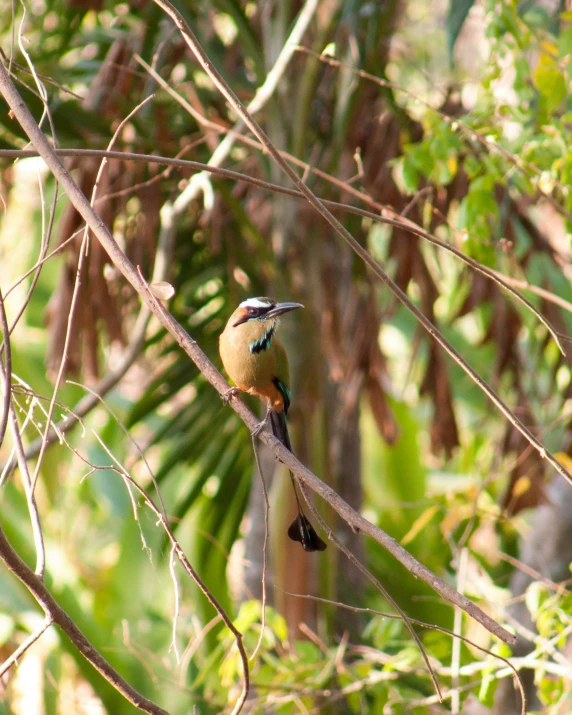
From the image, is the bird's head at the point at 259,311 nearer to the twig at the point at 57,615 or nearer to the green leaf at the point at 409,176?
the green leaf at the point at 409,176

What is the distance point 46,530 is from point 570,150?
5.01 meters

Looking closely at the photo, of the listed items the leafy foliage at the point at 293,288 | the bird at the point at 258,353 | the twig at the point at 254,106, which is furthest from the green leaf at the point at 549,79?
the bird at the point at 258,353

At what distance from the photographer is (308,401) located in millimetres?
3658

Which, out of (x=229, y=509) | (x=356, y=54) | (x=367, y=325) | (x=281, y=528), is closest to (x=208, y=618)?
(x=229, y=509)

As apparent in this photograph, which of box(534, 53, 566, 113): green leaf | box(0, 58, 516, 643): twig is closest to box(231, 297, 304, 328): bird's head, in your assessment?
box(534, 53, 566, 113): green leaf

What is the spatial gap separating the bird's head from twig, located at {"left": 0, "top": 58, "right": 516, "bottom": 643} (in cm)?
130

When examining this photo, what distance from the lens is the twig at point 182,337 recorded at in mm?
1265

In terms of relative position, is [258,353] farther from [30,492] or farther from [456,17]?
[30,492]

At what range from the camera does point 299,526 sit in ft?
7.87

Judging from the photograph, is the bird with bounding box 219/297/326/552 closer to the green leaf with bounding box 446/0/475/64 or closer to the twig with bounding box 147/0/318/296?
the twig with bounding box 147/0/318/296

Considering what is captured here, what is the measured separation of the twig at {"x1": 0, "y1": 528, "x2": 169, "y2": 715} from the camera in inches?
48.7

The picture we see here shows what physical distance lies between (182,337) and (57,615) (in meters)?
0.50

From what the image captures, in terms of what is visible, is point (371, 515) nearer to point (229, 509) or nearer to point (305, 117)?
point (229, 509)

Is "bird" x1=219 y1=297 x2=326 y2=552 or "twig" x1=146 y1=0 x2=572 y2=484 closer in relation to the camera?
"twig" x1=146 y1=0 x2=572 y2=484
